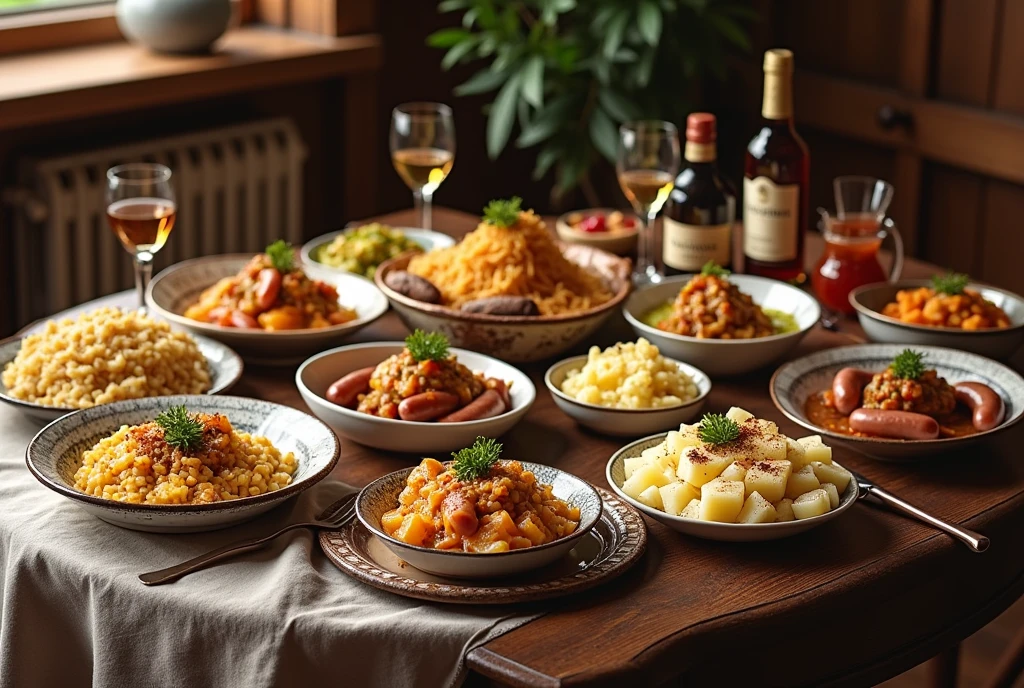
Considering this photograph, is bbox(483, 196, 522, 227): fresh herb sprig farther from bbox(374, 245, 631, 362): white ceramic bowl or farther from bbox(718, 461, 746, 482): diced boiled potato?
bbox(718, 461, 746, 482): diced boiled potato

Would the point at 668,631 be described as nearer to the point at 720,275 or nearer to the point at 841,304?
the point at 720,275

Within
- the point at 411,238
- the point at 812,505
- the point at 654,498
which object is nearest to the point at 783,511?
the point at 812,505

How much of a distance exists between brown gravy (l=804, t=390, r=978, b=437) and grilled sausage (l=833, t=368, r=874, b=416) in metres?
0.02

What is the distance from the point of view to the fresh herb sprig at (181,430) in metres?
1.59

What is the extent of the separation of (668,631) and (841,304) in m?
1.19

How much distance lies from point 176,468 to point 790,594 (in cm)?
76

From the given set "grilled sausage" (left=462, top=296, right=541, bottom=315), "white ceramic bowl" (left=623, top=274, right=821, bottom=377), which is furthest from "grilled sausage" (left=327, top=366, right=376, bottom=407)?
"white ceramic bowl" (left=623, top=274, right=821, bottom=377)

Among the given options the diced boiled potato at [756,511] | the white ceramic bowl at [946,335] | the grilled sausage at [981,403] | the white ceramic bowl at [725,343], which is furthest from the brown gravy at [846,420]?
the diced boiled potato at [756,511]

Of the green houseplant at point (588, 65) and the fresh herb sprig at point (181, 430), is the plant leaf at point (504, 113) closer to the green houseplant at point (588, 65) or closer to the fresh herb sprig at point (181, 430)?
the green houseplant at point (588, 65)

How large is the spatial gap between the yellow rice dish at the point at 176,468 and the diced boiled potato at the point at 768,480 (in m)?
0.60

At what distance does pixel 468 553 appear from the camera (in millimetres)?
1403

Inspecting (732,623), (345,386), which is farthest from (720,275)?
(732,623)

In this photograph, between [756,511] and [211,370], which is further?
[211,370]

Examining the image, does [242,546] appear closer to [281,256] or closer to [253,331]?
[253,331]
